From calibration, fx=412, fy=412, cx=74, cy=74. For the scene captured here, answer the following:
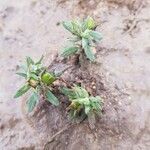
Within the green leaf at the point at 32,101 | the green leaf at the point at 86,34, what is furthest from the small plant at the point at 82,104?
the green leaf at the point at 86,34

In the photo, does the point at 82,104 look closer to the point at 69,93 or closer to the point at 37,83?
the point at 69,93

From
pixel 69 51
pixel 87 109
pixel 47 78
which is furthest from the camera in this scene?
pixel 69 51

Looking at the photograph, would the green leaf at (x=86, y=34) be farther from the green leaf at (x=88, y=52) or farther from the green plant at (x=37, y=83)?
the green plant at (x=37, y=83)

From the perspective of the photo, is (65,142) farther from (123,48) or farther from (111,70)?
(123,48)

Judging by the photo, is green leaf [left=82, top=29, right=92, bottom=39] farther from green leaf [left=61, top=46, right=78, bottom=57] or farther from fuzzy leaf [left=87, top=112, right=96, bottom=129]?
fuzzy leaf [left=87, top=112, right=96, bottom=129]

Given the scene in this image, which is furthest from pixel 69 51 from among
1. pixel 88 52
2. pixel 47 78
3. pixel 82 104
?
pixel 82 104

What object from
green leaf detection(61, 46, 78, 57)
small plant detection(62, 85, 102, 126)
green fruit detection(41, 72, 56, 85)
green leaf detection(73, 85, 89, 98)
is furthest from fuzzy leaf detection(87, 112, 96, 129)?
green leaf detection(61, 46, 78, 57)
